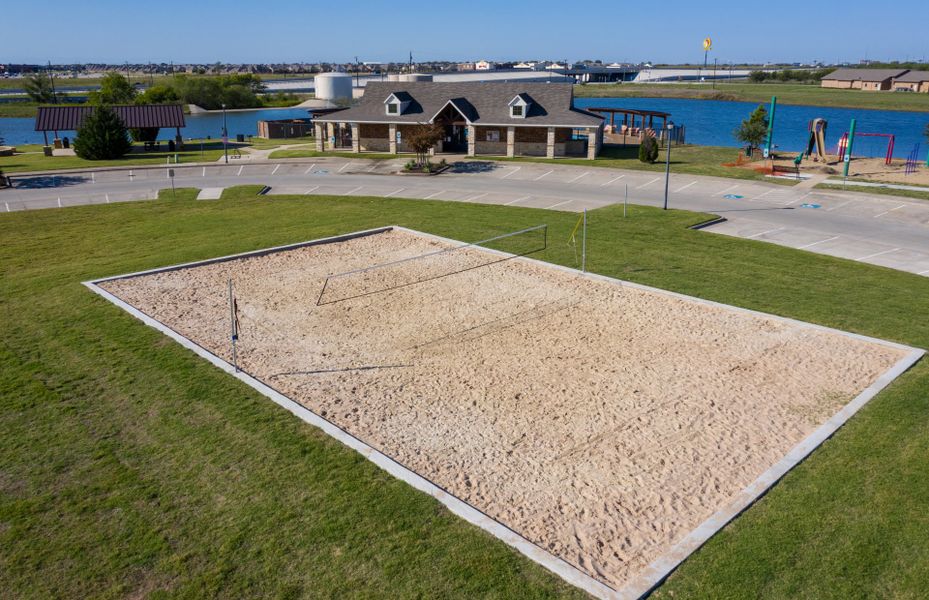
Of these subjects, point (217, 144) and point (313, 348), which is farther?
point (217, 144)

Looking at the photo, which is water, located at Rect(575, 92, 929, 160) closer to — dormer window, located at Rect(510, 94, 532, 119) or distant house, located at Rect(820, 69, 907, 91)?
dormer window, located at Rect(510, 94, 532, 119)

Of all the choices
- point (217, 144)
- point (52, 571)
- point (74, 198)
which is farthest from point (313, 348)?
point (217, 144)

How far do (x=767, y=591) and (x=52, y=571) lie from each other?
9746 millimetres

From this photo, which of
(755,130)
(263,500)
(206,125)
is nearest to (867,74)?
(755,130)

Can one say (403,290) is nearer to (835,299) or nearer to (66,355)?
(66,355)

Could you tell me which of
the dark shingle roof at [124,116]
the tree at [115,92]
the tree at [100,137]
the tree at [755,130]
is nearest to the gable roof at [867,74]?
the tree at [755,130]

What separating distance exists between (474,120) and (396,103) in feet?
22.0

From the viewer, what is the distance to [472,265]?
974 inches

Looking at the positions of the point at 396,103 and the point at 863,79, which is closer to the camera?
the point at 396,103

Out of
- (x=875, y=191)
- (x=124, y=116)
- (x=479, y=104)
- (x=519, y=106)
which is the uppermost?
(x=479, y=104)

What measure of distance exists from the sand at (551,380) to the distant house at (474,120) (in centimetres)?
3202

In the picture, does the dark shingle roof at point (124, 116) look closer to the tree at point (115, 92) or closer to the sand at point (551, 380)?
the tree at point (115, 92)

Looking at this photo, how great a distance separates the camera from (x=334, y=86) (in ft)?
331

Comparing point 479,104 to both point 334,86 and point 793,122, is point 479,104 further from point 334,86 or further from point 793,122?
point 793,122
